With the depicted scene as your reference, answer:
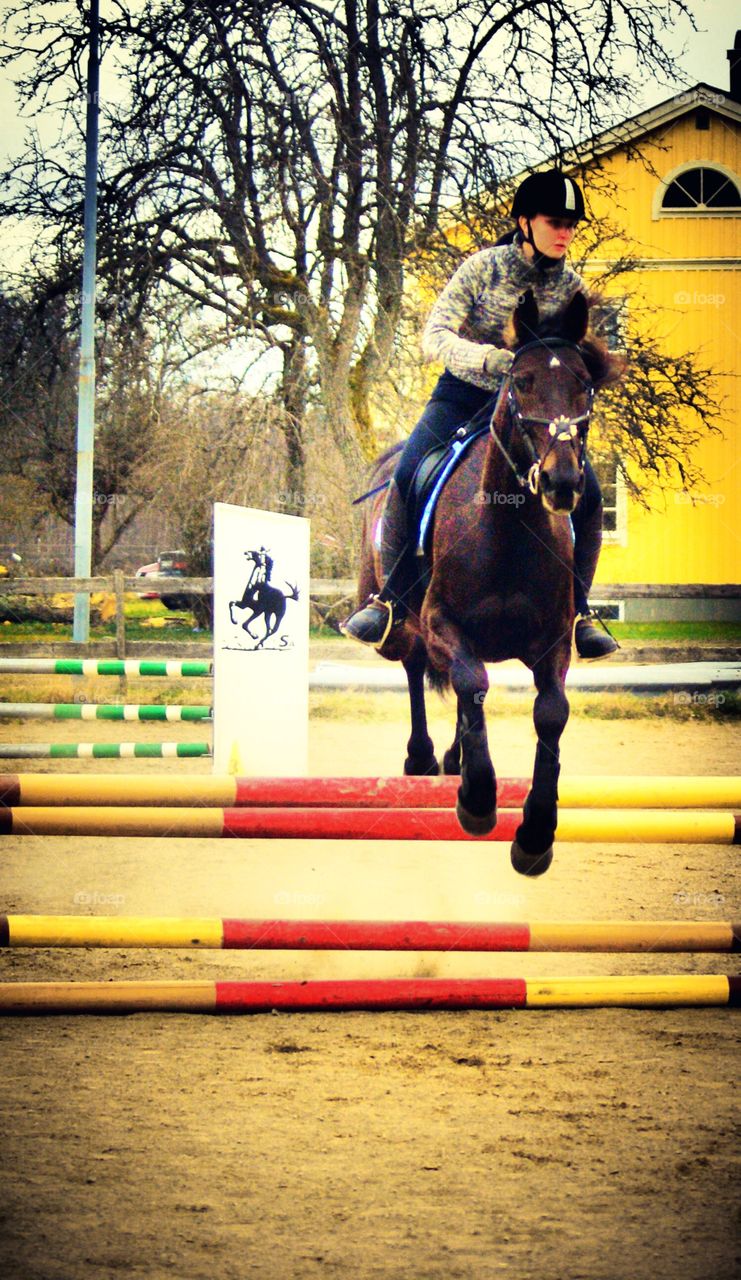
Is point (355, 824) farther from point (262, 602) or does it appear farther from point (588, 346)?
Result: point (262, 602)

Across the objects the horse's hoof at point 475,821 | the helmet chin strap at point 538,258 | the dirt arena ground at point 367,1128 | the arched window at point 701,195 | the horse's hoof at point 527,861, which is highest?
the arched window at point 701,195

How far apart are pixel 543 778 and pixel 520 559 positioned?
601mm

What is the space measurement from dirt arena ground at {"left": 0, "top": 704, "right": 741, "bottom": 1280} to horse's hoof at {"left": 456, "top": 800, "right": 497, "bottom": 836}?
2.74 ft

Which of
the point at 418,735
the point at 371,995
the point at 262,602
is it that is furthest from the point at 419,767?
the point at 262,602

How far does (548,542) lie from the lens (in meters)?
3.23

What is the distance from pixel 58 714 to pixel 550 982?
15.6 feet

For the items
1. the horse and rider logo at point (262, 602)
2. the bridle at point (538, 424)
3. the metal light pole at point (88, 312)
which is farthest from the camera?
the metal light pole at point (88, 312)

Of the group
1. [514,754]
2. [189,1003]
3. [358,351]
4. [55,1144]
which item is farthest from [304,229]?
[55,1144]

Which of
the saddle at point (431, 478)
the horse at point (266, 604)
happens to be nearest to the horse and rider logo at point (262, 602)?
the horse at point (266, 604)

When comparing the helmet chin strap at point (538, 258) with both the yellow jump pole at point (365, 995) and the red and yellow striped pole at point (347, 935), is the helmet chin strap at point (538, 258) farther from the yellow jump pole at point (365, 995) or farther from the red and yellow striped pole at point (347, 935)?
the yellow jump pole at point (365, 995)

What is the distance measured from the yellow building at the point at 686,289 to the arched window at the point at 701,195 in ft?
0.05

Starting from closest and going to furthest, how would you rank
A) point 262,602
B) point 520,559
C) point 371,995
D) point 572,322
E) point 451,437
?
point 572,322
point 520,559
point 451,437
point 371,995
point 262,602

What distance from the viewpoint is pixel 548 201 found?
326cm

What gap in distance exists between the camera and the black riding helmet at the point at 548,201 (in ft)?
10.6
